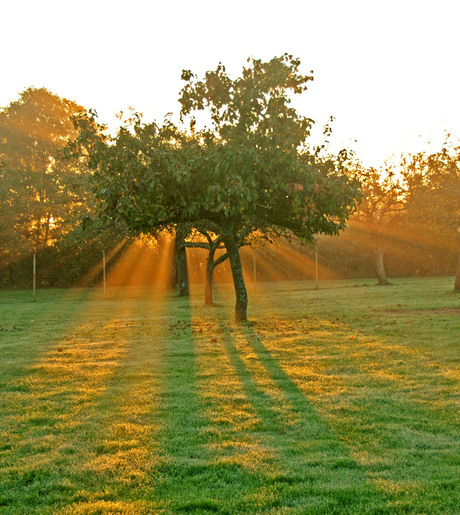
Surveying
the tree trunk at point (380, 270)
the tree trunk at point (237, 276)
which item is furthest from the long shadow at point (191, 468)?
the tree trunk at point (380, 270)

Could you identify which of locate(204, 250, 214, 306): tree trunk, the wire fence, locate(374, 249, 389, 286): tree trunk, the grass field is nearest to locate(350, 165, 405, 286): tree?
locate(374, 249, 389, 286): tree trunk

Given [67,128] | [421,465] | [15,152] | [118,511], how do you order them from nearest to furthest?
[118,511] → [421,465] → [15,152] → [67,128]

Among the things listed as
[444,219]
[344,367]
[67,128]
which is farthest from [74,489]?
[67,128]

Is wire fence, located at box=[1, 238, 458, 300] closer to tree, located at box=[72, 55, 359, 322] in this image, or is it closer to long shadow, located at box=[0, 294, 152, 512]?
tree, located at box=[72, 55, 359, 322]

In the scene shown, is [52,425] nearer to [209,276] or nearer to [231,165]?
[231,165]

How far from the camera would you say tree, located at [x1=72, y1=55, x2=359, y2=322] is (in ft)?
38.2

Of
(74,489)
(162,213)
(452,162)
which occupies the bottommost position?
(74,489)

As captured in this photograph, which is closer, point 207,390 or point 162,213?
point 207,390

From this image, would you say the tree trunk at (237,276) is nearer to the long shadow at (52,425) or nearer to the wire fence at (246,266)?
the long shadow at (52,425)

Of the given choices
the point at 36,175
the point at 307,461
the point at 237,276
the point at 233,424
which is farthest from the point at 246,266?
the point at 307,461

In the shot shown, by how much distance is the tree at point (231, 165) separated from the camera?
1166 cm

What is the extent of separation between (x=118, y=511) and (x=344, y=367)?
523 centimetres

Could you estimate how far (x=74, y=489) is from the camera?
3.81 meters

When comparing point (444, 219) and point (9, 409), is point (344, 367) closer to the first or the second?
point (9, 409)
